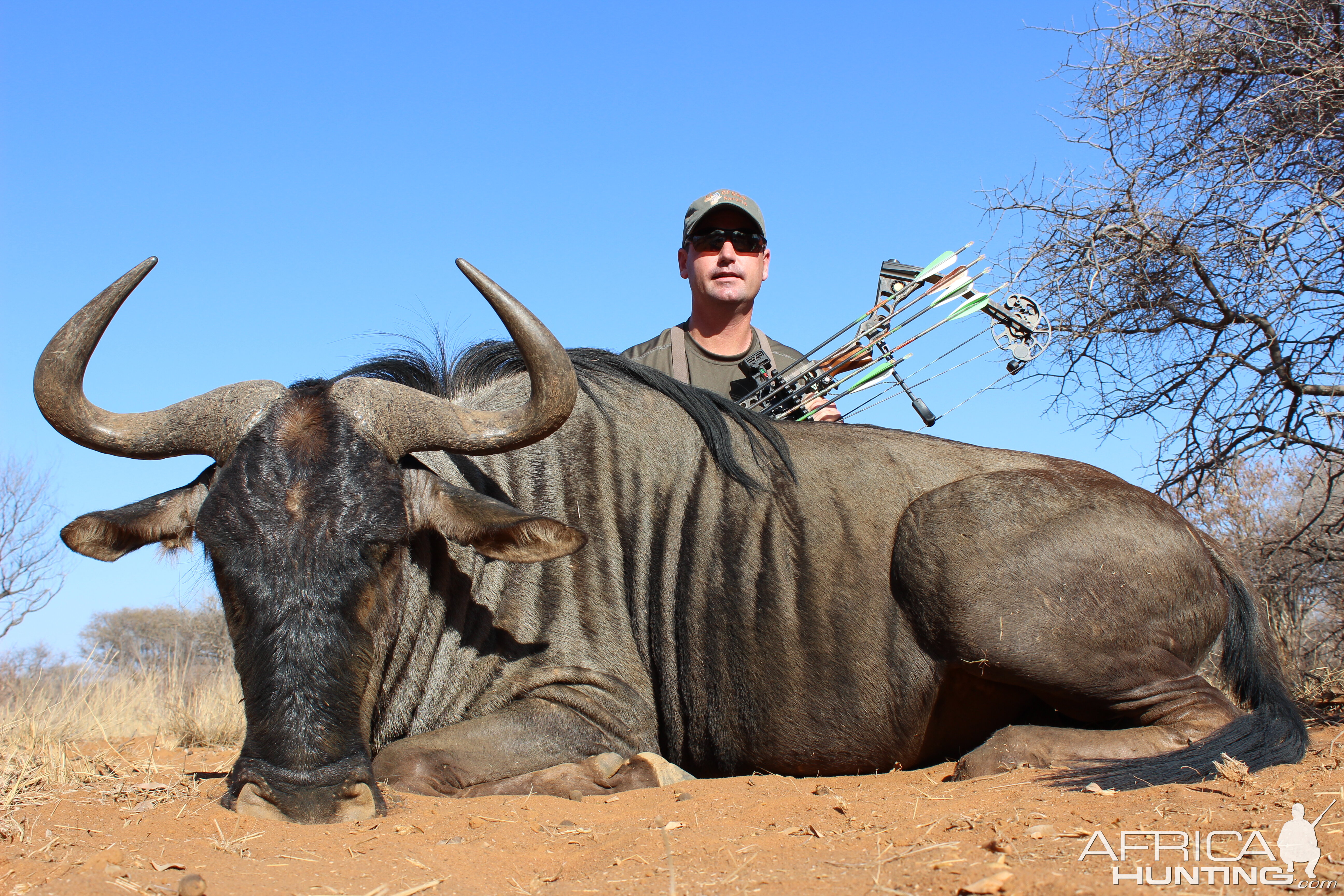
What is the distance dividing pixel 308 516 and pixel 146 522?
0.96 meters

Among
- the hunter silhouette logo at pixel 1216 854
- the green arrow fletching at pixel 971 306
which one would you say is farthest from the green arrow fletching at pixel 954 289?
the hunter silhouette logo at pixel 1216 854

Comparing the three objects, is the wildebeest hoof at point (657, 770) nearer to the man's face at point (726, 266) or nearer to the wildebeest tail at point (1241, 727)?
the wildebeest tail at point (1241, 727)

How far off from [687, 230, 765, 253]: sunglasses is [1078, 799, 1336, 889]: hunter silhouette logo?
5.34m

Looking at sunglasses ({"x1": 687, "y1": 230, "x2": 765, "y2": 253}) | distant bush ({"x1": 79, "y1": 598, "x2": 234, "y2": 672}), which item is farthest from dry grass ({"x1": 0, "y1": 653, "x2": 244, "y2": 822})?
sunglasses ({"x1": 687, "y1": 230, "x2": 765, "y2": 253})

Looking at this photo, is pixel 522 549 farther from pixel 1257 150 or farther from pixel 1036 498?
pixel 1257 150

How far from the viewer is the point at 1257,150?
22.6 feet

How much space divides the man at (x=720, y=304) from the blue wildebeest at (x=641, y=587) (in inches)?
89.5

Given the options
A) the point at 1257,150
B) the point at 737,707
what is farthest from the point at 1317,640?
the point at 737,707

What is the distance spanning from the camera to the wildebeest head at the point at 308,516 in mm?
3340

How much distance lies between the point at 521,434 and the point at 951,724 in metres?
2.14

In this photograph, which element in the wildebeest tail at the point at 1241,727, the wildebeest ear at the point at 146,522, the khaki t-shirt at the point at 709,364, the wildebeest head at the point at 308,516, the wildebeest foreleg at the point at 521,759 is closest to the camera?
the wildebeest head at the point at 308,516

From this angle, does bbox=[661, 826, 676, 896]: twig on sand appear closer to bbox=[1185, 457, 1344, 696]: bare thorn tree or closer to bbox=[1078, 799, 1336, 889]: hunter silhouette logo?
bbox=[1078, 799, 1336, 889]: hunter silhouette logo

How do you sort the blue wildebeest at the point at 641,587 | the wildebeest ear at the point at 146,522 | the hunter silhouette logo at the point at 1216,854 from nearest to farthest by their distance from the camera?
the hunter silhouette logo at the point at 1216,854 → the blue wildebeest at the point at 641,587 → the wildebeest ear at the point at 146,522

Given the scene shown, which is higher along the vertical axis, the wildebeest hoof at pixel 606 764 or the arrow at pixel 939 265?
the arrow at pixel 939 265
